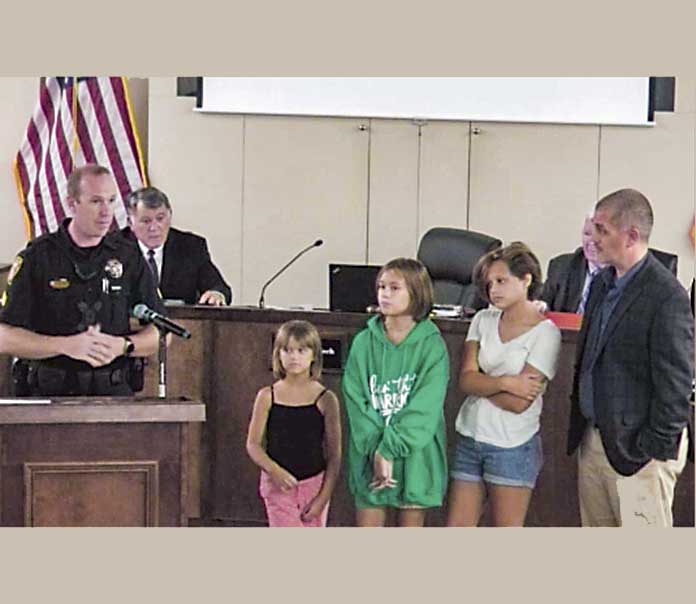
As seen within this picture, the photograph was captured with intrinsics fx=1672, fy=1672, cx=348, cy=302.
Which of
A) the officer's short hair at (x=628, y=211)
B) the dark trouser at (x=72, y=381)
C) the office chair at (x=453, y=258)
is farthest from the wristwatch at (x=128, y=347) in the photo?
the office chair at (x=453, y=258)

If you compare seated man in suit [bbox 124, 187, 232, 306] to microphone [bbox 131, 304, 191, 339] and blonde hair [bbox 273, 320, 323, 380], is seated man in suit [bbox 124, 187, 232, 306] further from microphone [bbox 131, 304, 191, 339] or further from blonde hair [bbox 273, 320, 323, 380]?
microphone [bbox 131, 304, 191, 339]

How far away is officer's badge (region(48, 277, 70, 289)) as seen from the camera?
6.15m

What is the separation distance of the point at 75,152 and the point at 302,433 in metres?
4.12

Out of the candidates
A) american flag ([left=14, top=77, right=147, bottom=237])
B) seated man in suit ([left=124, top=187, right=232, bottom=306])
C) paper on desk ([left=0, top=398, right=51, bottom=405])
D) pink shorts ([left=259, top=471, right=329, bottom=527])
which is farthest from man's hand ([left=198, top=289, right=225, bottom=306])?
american flag ([left=14, top=77, right=147, bottom=237])

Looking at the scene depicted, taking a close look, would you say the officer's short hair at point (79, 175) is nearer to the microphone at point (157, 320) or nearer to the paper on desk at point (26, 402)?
the microphone at point (157, 320)

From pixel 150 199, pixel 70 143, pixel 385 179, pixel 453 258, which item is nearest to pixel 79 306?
pixel 150 199

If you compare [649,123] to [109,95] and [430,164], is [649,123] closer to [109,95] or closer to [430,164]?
[430,164]

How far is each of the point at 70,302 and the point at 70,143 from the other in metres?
4.04

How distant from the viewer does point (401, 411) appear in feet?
20.8

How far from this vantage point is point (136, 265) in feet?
20.5

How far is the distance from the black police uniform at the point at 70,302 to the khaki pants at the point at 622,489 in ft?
5.67

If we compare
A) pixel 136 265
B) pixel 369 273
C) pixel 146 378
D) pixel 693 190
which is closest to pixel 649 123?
pixel 693 190

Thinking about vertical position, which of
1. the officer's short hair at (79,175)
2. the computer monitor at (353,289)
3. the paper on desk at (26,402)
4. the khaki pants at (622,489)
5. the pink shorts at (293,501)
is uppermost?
the officer's short hair at (79,175)

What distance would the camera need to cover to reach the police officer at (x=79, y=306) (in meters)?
6.07
